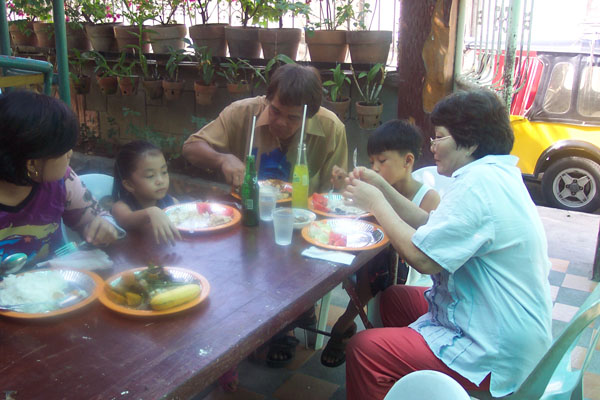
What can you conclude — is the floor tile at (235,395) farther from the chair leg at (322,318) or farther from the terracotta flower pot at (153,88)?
the terracotta flower pot at (153,88)

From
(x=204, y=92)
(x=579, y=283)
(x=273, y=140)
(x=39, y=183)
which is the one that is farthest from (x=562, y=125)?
(x=39, y=183)

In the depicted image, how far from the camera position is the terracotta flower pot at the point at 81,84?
20.3 feet

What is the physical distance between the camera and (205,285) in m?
1.64

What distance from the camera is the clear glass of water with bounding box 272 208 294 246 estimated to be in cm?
205

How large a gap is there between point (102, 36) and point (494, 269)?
5.69m

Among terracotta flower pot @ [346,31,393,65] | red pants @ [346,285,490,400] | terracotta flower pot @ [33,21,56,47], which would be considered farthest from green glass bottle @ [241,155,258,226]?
terracotta flower pot @ [33,21,56,47]

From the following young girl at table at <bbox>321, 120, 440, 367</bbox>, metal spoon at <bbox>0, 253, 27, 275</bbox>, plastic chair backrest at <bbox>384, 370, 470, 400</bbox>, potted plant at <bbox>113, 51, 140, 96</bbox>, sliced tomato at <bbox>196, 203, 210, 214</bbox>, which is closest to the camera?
plastic chair backrest at <bbox>384, 370, 470, 400</bbox>

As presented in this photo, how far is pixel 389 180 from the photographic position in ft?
9.02

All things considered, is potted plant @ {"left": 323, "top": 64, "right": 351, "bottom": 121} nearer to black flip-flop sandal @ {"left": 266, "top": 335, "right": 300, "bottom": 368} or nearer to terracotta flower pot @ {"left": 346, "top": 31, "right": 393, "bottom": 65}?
terracotta flower pot @ {"left": 346, "top": 31, "right": 393, "bottom": 65}

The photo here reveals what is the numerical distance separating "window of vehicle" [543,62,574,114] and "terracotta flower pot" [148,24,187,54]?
4006 mm

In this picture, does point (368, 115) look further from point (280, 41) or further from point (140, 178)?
point (140, 178)

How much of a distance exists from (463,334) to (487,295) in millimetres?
158

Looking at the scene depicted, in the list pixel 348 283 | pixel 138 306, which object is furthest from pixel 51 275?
pixel 348 283

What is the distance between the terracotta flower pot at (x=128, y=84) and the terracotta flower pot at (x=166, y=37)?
40 centimetres
